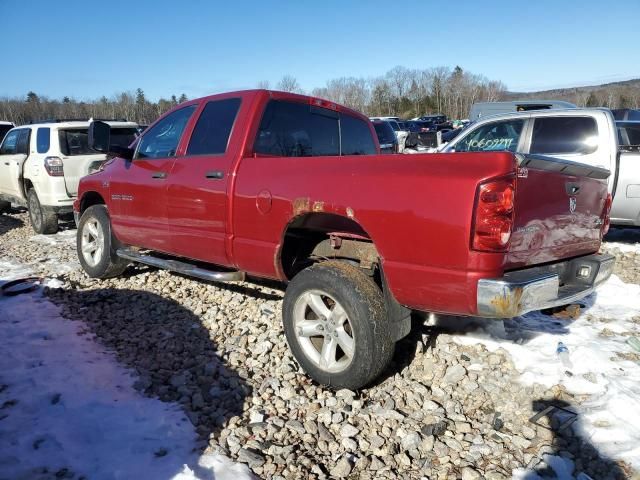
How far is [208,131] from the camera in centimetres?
405

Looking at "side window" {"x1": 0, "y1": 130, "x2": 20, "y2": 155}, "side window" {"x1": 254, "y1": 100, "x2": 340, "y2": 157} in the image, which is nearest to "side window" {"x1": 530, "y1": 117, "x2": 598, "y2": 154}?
"side window" {"x1": 254, "y1": 100, "x2": 340, "y2": 157}

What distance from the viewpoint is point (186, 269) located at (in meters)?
4.11

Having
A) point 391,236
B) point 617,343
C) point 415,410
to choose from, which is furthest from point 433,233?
point 617,343

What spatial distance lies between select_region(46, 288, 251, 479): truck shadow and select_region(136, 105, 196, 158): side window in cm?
147

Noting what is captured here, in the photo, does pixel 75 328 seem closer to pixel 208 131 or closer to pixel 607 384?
pixel 208 131

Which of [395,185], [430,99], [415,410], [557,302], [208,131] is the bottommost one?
[415,410]

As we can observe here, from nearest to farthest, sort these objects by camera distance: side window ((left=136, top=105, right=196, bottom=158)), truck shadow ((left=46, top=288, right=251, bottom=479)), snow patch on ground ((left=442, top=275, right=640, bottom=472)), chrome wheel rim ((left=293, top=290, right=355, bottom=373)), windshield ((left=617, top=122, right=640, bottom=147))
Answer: snow patch on ground ((left=442, top=275, right=640, bottom=472)), truck shadow ((left=46, top=288, right=251, bottom=479)), chrome wheel rim ((left=293, top=290, right=355, bottom=373)), side window ((left=136, top=105, right=196, bottom=158)), windshield ((left=617, top=122, right=640, bottom=147))

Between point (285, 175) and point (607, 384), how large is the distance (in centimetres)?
252

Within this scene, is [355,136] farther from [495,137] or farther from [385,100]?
[385,100]

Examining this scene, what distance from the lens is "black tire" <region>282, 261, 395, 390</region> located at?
2.84m

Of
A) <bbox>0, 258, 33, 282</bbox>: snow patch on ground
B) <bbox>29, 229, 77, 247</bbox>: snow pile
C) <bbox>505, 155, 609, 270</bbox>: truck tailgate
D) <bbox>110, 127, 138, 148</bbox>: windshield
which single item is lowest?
<bbox>0, 258, 33, 282</bbox>: snow patch on ground

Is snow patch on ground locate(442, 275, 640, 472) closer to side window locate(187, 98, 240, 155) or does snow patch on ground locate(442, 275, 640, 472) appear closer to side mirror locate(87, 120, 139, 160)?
Answer: side window locate(187, 98, 240, 155)

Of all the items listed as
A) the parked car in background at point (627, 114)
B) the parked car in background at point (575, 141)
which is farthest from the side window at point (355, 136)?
the parked car in background at point (627, 114)

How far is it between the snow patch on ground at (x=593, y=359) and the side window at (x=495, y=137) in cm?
276
